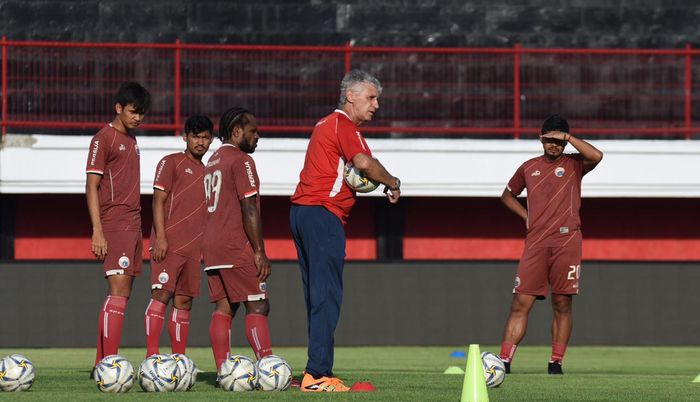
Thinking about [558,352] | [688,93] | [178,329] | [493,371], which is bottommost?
[558,352]

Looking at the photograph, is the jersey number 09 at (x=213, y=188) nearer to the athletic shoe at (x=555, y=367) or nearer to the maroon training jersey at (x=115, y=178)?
the maroon training jersey at (x=115, y=178)

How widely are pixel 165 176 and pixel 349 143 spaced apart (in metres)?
2.23

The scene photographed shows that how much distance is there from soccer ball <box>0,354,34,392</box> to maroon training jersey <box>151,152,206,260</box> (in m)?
1.80

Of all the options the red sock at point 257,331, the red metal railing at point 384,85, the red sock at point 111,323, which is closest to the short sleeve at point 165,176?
the red sock at point 111,323

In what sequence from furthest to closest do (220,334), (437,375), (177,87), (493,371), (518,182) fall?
1. (177,87)
2. (518,182)
3. (437,375)
4. (220,334)
5. (493,371)

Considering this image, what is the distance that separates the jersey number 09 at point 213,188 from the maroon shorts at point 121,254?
699 millimetres

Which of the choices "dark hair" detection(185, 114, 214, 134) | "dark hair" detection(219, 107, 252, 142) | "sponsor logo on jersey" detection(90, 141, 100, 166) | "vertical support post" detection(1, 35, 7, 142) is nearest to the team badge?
"sponsor logo on jersey" detection(90, 141, 100, 166)

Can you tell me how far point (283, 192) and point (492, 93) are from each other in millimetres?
3141

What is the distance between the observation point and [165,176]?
1020 cm

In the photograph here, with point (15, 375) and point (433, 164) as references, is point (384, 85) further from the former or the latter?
point (15, 375)

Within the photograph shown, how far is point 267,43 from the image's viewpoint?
1947 centimetres

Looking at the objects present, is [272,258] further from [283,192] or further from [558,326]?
[558,326]

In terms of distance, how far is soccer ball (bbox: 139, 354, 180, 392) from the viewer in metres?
8.32

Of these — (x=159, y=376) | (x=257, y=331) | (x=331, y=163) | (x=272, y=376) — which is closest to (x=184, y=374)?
(x=159, y=376)
